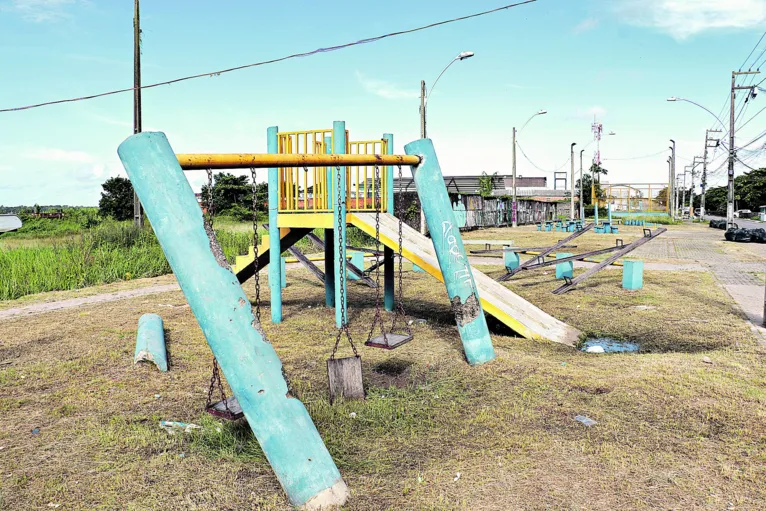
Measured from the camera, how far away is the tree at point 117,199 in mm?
31672

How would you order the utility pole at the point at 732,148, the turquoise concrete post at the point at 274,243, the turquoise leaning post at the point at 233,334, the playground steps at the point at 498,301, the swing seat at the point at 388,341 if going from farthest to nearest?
the utility pole at the point at 732,148
the turquoise concrete post at the point at 274,243
the playground steps at the point at 498,301
the swing seat at the point at 388,341
the turquoise leaning post at the point at 233,334

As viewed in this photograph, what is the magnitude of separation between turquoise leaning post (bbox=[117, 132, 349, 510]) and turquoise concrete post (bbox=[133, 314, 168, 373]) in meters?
2.93

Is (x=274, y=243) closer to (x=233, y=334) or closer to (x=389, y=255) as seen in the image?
(x=389, y=255)

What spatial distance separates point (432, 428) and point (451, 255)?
203 centimetres

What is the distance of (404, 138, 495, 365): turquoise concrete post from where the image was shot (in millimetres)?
5586

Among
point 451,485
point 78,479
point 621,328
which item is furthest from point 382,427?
point 621,328

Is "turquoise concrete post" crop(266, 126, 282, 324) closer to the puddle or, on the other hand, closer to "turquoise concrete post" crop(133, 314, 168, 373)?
"turquoise concrete post" crop(133, 314, 168, 373)

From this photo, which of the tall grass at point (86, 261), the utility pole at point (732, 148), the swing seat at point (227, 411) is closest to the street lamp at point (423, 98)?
the tall grass at point (86, 261)

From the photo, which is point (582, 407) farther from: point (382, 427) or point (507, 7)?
point (507, 7)

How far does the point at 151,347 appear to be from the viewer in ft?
19.8

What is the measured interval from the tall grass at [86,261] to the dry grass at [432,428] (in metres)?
5.39

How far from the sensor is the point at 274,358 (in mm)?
3234

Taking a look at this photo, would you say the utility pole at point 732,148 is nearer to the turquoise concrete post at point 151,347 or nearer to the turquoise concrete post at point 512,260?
the turquoise concrete post at point 512,260

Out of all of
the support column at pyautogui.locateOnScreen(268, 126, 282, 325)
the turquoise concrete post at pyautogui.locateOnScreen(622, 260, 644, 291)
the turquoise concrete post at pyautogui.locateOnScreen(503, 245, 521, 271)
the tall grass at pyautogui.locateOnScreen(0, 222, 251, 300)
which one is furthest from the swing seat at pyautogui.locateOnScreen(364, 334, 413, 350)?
the tall grass at pyautogui.locateOnScreen(0, 222, 251, 300)
